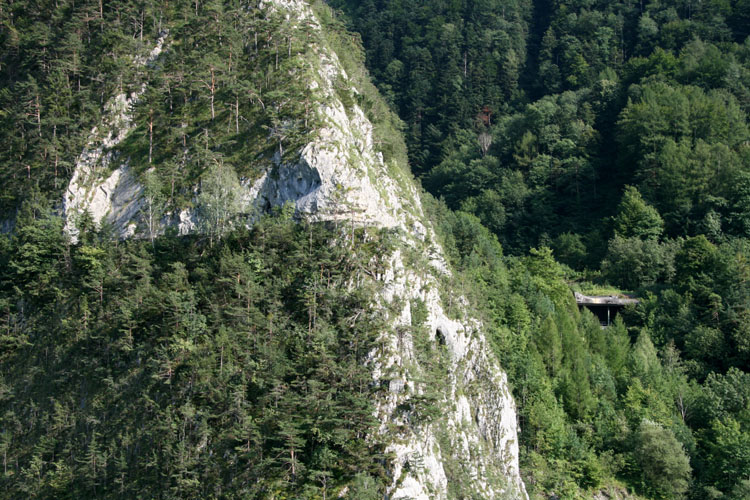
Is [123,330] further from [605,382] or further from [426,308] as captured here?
[605,382]

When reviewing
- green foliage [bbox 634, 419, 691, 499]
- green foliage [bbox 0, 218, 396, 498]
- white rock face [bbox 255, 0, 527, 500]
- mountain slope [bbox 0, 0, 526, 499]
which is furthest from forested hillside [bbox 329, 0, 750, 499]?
green foliage [bbox 0, 218, 396, 498]

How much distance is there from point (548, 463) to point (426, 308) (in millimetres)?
21695

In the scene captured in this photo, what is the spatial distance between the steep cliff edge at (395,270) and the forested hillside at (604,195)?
34.5ft

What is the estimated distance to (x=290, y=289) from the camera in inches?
1501

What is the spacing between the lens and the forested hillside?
5750 centimetres

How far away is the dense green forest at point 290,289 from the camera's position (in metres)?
35.2

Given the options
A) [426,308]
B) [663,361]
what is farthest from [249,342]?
[663,361]

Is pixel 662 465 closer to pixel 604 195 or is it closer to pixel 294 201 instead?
pixel 294 201

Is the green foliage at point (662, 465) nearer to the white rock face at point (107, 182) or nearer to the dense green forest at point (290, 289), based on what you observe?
the dense green forest at point (290, 289)

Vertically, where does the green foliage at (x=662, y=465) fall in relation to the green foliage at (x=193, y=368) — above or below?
below

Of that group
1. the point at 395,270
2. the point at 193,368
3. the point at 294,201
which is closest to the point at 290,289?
the point at 294,201

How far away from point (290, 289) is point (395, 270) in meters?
6.19

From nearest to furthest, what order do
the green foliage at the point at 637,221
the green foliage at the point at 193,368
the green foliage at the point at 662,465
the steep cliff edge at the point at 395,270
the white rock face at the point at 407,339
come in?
the green foliage at the point at 193,368 → the white rock face at the point at 407,339 → the steep cliff edge at the point at 395,270 → the green foliage at the point at 662,465 → the green foliage at the point at 637,221

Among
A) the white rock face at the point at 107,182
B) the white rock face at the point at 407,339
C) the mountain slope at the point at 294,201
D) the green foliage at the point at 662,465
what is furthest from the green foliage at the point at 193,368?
the green foliage at the point at 662,465
